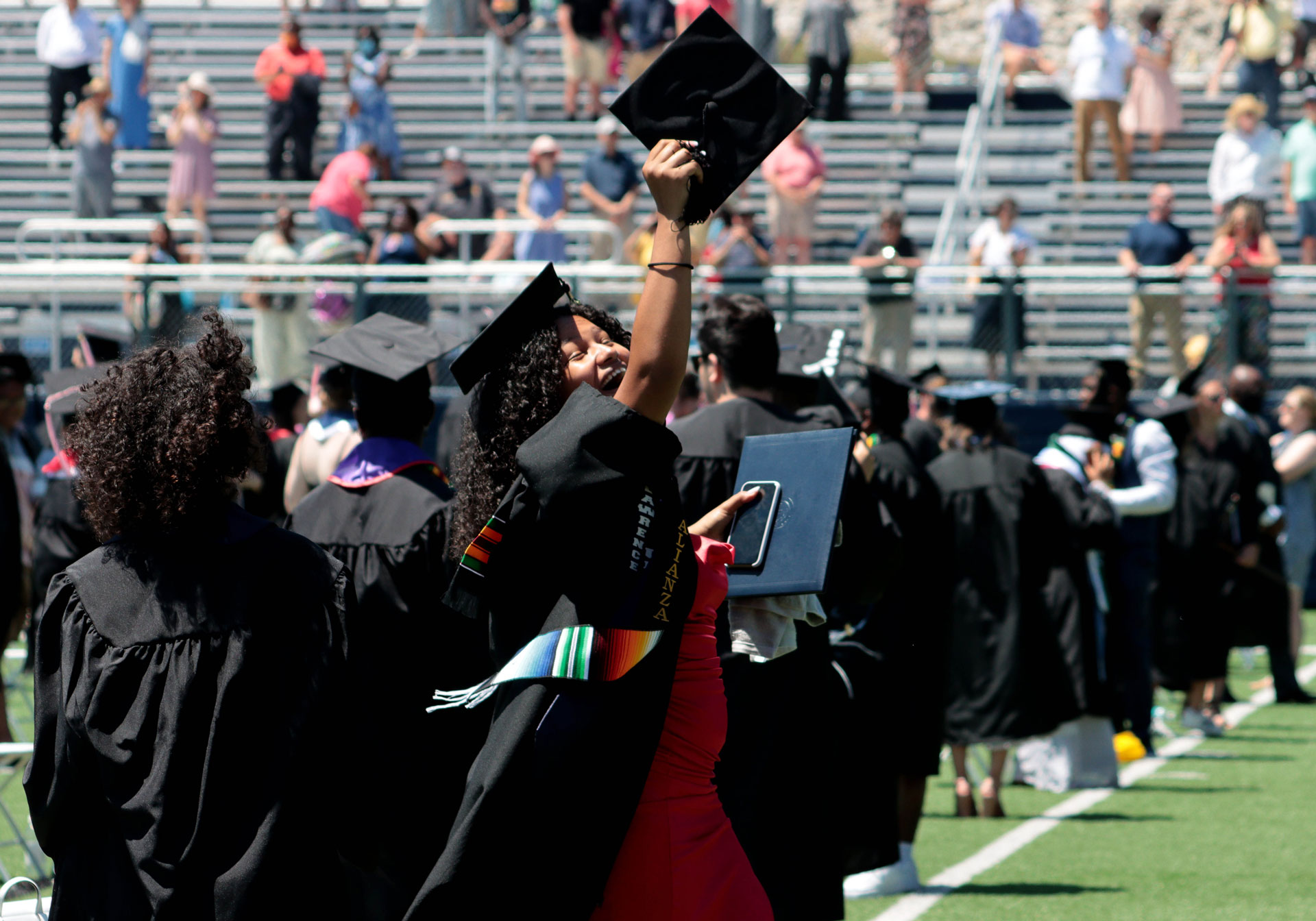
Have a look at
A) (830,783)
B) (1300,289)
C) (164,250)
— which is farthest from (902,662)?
(164,250)

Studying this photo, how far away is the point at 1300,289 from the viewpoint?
15125mm

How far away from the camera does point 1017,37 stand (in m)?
21.9

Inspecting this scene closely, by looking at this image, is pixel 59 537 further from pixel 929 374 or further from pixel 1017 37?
pixel 1017 37

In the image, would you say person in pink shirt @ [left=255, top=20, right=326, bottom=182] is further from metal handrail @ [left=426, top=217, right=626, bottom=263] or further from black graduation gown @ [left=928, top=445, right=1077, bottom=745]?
black graduation gown @ [left=928, top=445, right=1077, bottom=745]

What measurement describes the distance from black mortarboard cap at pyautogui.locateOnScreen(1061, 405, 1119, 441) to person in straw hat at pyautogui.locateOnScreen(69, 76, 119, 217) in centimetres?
1318

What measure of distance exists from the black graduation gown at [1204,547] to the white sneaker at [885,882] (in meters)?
4.78

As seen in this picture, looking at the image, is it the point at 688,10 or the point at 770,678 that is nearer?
the point at 770,678

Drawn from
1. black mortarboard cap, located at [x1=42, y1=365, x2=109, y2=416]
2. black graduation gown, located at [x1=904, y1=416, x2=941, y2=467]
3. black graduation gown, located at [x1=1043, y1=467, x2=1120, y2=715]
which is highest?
black mortarboard cap, located at [x1=42, y1=365, x2=109, y2=416]

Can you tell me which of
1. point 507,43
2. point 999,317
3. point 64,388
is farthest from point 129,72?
point 64,388

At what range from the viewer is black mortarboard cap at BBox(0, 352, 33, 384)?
10023mm

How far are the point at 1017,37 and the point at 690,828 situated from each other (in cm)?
1994

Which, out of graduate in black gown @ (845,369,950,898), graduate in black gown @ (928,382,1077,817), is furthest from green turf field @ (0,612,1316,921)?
graduate in black gown @ (928,382,1077,817)

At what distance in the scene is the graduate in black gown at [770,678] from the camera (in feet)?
16.2

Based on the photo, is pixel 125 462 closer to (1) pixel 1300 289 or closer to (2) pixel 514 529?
(2) pixel 514 529
